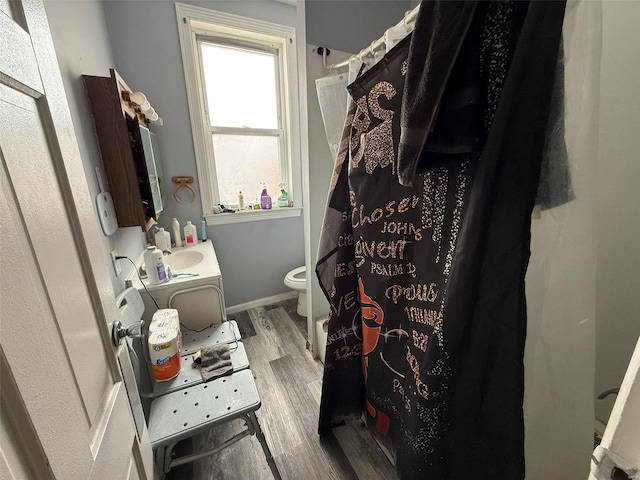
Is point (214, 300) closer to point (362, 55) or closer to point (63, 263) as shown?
point (63, 263)

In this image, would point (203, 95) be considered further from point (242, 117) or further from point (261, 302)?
point (261, 302)

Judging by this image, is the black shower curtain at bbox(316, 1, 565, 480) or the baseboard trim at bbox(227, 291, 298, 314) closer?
the black shower curtain at bbox(316, 1, 565, 480)

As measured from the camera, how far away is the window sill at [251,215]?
227 centimetres

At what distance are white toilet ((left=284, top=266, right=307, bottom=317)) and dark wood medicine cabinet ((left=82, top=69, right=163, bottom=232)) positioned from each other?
1.24 meters

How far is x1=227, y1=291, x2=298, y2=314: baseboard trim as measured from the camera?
2.52m

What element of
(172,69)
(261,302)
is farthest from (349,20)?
(261,302)

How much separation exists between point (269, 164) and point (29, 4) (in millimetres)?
2013

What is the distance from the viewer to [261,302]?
2631 millimetres

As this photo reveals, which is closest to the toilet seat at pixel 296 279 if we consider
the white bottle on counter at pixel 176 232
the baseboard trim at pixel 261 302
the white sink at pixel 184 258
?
the baseboard trim at pixel 261 302

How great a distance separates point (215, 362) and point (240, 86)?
2.19m

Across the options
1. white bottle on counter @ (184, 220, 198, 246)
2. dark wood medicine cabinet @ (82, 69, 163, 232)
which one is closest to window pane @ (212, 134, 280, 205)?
white bottle on counter @ (184, 220, 198, 246)

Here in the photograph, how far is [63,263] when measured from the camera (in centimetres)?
51

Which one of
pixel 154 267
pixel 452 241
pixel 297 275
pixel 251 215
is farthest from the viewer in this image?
pixel 297 275

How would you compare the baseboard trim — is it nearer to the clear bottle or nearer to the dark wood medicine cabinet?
the clear bottle
